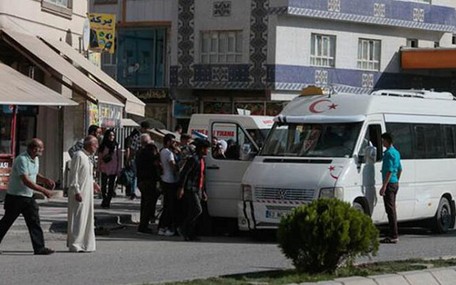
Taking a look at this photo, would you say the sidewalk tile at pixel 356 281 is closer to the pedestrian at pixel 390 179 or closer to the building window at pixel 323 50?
the pedestrian at pixel 390 179

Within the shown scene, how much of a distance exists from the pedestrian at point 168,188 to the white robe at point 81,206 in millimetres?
3287

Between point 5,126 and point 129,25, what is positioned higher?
point 129,25

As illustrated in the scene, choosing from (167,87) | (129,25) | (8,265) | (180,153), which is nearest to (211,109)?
(167,87)

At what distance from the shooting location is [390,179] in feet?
58.2

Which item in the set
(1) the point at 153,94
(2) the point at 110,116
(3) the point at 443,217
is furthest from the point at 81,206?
(1) the point at 153,94

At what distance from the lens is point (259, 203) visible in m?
17.5

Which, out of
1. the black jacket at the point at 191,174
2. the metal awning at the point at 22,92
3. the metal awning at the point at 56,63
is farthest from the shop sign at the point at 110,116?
the black jacket at the point at 191,174

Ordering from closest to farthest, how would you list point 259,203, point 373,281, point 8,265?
point 373,281
point 8,265
point 259,203

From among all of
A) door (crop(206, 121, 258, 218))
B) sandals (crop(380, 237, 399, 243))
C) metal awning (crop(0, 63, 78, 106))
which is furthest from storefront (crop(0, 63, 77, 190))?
sandals (crop(380, 237, 399, 243))

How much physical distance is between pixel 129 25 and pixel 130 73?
2.36 meters

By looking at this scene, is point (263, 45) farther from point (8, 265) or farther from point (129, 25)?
point (8, 265)

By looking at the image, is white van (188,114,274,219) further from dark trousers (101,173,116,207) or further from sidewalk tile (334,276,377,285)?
sidewalk tile (334,276,377,285)

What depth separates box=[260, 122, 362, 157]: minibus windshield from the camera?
17797mm

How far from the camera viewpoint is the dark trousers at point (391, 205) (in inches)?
701
